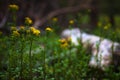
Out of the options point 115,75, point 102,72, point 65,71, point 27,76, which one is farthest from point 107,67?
point 27,76

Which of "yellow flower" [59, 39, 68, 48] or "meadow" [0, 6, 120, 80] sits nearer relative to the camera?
"meadow" [0, 6, 120, 80]

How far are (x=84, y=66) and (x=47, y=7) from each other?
7.56 metres

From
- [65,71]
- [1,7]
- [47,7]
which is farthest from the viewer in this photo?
[47,7]

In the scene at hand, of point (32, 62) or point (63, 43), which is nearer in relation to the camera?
point (32, 62)

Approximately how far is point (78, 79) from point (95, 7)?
9069 mm

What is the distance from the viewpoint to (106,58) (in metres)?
6.14

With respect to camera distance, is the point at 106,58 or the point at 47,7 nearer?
the point at 106,58

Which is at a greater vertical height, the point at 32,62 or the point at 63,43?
the point at 63,43

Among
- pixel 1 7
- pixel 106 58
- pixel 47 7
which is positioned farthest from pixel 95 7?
pixel 106 58

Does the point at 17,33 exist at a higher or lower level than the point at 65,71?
higher

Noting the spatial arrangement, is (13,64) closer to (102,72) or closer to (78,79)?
(78,79)

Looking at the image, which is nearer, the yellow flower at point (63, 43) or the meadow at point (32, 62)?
the meadow at point (32, 62)

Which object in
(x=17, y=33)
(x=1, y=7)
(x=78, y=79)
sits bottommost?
(x=78, y=79)

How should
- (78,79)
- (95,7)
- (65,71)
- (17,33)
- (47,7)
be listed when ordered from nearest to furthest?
(17,33), (78,79), (65,71), (47,7), (95,7)
